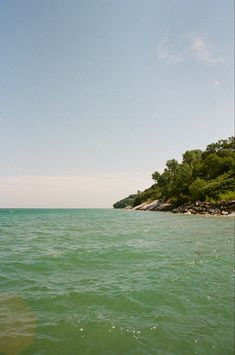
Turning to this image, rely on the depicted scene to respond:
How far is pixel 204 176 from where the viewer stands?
8806cm

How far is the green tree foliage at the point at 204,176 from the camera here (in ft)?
235

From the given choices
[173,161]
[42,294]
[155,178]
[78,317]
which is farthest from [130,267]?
[155,178]

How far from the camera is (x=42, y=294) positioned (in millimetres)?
9703

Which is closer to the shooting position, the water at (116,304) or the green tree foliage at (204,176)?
the water at (116,304)

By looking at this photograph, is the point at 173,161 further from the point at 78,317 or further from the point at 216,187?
the point at 78,317

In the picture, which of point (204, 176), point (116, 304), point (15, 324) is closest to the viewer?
point (15, 324)

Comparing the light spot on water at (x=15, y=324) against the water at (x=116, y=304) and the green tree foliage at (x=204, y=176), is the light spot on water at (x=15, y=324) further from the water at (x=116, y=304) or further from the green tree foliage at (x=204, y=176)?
the green tree foliage at (x=204, y=176)

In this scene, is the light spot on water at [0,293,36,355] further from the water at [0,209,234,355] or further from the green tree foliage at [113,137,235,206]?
the green tree foliage at [113,137,235,206]

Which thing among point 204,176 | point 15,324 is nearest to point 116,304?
point 15,324

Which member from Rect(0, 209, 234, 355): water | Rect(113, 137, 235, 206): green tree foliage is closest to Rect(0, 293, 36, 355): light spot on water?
Rect(0, 209, 234, 355): water

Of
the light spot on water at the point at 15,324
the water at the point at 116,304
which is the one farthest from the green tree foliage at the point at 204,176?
the light spot on water at the point at 15,324

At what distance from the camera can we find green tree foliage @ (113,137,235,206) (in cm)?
7161

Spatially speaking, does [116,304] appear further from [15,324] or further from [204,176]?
[204,176]

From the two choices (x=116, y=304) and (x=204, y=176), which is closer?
(x=116, y=304)
